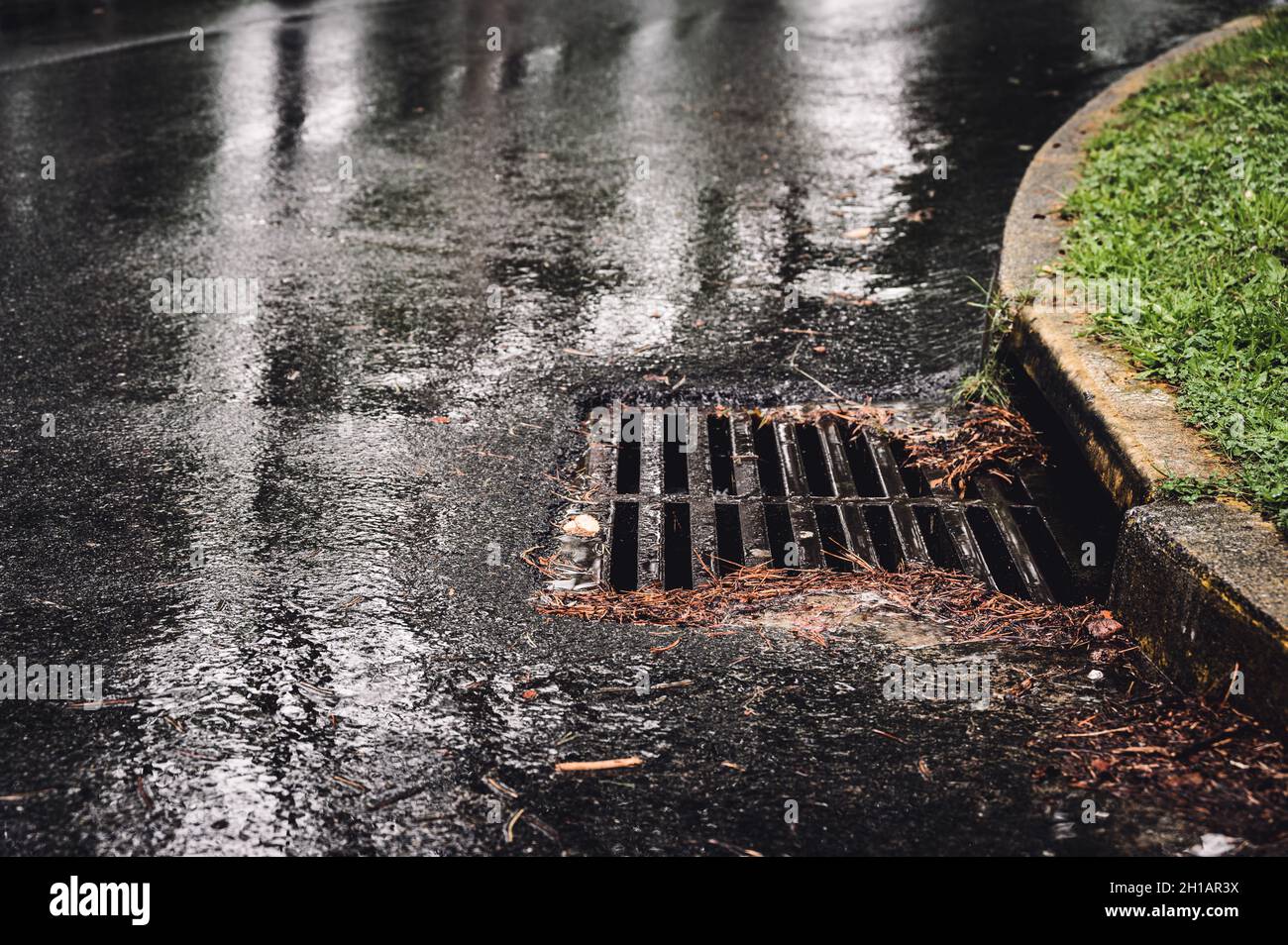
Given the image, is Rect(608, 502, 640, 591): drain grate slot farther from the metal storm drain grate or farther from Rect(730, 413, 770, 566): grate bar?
Rect(730, 413, 770, 566): grate bar

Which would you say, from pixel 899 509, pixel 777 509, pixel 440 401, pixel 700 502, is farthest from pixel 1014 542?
pixel 440 401

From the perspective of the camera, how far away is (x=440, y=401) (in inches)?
146

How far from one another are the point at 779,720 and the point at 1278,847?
922 mm

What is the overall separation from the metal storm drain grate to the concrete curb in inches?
10.9

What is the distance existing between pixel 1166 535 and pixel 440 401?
2.29 m

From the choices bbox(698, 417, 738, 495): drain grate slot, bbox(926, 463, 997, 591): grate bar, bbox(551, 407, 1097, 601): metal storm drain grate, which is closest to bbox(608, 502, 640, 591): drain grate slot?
bbox(551, 407, 1097, 601): metal storm drain grate

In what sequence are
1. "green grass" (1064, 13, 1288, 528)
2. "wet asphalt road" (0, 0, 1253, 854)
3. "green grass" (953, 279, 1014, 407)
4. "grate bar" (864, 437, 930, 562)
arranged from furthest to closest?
"green grass" (953, 279, 1014, 407)
"grate bar" (864, 437, 930, 562)
"green grass" (1064, 13, 1288, 528)
"wet asphalt road" (0, 0, 1253, 854)

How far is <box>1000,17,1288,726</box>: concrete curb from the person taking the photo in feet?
7.18

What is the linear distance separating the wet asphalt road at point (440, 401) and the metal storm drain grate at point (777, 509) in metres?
0.18

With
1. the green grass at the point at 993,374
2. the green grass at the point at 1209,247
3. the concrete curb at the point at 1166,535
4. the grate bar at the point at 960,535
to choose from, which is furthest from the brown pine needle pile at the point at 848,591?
the green grass at the point at 993,374

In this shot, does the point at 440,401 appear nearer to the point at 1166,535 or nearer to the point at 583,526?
the point at 583,526

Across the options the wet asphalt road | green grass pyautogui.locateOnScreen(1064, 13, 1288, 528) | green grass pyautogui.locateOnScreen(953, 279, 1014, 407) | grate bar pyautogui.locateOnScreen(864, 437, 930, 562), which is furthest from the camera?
green grass pyautogui.locateOnScreen(953, 279, 1014, 407)

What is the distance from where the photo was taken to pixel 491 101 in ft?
24.8

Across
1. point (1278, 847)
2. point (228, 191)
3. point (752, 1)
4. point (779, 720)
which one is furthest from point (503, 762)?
point (752, 1)
